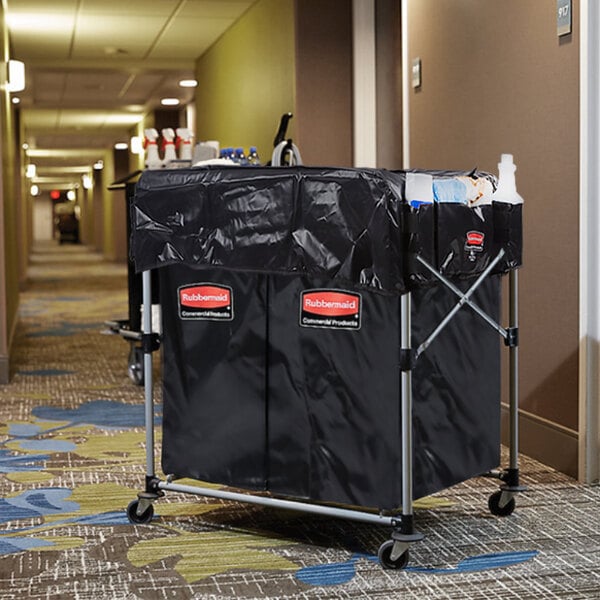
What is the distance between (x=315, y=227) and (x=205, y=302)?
432mm

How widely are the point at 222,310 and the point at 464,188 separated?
758 millimetres

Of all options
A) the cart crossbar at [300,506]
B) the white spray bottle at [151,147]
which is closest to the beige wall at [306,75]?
the white spray bottle at [151,147]

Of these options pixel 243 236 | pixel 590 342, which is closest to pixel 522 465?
pixel 590 342

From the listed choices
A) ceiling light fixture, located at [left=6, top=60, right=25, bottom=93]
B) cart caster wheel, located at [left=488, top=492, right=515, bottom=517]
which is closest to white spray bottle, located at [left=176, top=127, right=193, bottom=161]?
ceiling light fixture, located at [left=6, top=60, right=25, bottom=93]

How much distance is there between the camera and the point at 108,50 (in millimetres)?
10141

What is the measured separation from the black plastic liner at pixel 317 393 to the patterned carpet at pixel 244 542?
19 cm

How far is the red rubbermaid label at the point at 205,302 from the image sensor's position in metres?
3.03

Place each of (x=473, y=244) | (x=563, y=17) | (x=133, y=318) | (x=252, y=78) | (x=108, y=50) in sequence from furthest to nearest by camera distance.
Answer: (x=108, y=50)
(x=252, y=78)
(x=133, y=318)
(x=563, y=17)
(x=473, y=244)

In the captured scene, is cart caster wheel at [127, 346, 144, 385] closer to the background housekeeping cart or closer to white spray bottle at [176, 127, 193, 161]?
the background housekeeping cart

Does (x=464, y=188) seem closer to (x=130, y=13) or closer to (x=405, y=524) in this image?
(x=405, y=524)

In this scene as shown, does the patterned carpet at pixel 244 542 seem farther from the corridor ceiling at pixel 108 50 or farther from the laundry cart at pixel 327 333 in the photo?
the corridor ceiling at pixel 108 50

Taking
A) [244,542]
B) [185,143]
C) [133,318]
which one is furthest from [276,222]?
[185,143]

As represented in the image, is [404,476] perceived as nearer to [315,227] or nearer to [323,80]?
[315,227]

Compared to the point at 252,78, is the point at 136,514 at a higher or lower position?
lower
